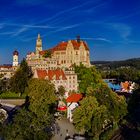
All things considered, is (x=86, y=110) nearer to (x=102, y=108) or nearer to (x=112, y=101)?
(x=102, y=108)

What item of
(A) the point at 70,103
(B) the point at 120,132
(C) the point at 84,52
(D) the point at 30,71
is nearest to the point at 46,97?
(A) the point at 70,103

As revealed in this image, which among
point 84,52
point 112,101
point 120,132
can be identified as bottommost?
point 120,132

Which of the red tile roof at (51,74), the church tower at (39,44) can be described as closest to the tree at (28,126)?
the red tile roof at (51,74)

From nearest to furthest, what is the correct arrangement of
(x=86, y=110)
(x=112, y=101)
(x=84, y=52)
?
(x=86, y=110) < (x=112, y=101) < (x=84, y=52)

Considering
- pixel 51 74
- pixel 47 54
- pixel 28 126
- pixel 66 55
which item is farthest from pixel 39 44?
pixel 28 126

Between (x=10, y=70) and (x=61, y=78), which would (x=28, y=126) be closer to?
(x=61, y=78)

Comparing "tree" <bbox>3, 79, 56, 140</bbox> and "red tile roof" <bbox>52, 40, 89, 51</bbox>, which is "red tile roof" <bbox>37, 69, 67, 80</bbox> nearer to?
"red tile roof" <bbox>52, 40, 89, 51</bbox>

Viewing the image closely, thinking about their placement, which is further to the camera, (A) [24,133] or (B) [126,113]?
(B) [126,113]
